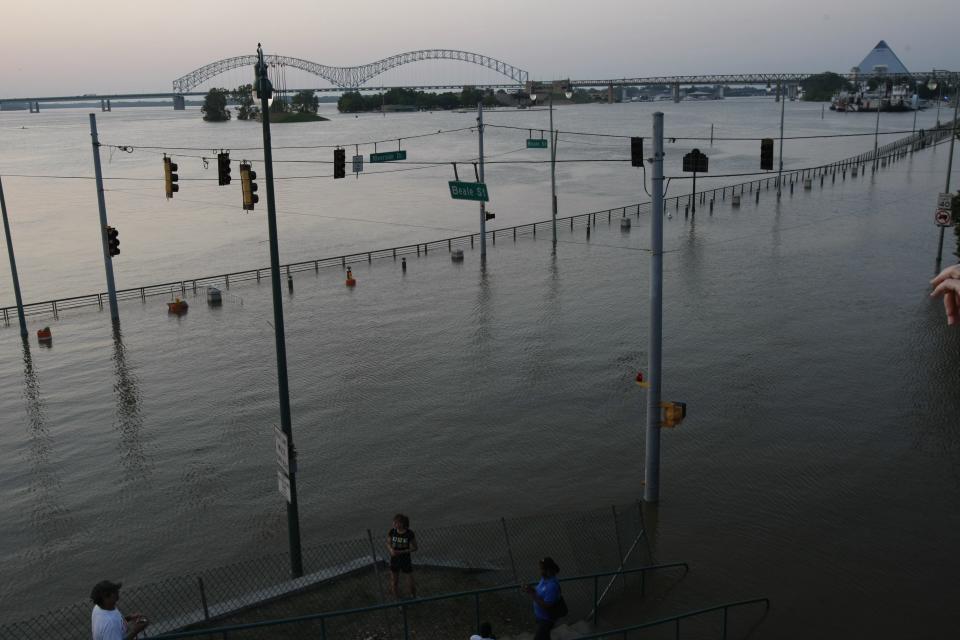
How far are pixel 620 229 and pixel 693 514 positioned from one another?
118 feet

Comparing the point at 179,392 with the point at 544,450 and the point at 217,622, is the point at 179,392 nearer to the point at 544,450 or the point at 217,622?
the point at 544,450

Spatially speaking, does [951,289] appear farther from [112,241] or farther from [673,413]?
[112,241]

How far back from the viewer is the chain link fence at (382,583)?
9969 mm

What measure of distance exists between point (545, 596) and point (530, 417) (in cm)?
989

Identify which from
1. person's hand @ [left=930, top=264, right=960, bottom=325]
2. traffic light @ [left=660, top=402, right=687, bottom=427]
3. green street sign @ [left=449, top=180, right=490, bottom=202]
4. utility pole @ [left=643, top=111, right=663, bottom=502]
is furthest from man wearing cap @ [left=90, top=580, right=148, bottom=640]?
green street sign @ [left=449, top=180, right=490, bottom=202]

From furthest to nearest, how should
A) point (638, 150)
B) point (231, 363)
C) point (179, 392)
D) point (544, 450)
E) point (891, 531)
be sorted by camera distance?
1. point (638, 150)
2. point (231, 363)
3. point (179, 392)
4. point (544, 450)
5. point (891, 531)

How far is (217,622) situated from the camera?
9953 mm

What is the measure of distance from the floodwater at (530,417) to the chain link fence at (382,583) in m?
0.96

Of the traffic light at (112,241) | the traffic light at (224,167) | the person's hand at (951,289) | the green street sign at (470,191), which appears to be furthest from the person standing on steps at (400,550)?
the green street sign at (470,191)

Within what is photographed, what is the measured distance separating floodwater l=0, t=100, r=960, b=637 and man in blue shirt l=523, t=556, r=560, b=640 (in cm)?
305

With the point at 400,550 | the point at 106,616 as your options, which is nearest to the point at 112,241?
the point at 400,550

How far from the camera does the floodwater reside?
13.2 m

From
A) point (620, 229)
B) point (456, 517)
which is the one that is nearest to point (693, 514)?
point (456, 517)

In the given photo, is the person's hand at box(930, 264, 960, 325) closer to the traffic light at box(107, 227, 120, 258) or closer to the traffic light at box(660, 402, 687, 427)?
the traffic light at box(660, 402, 687, 427)
